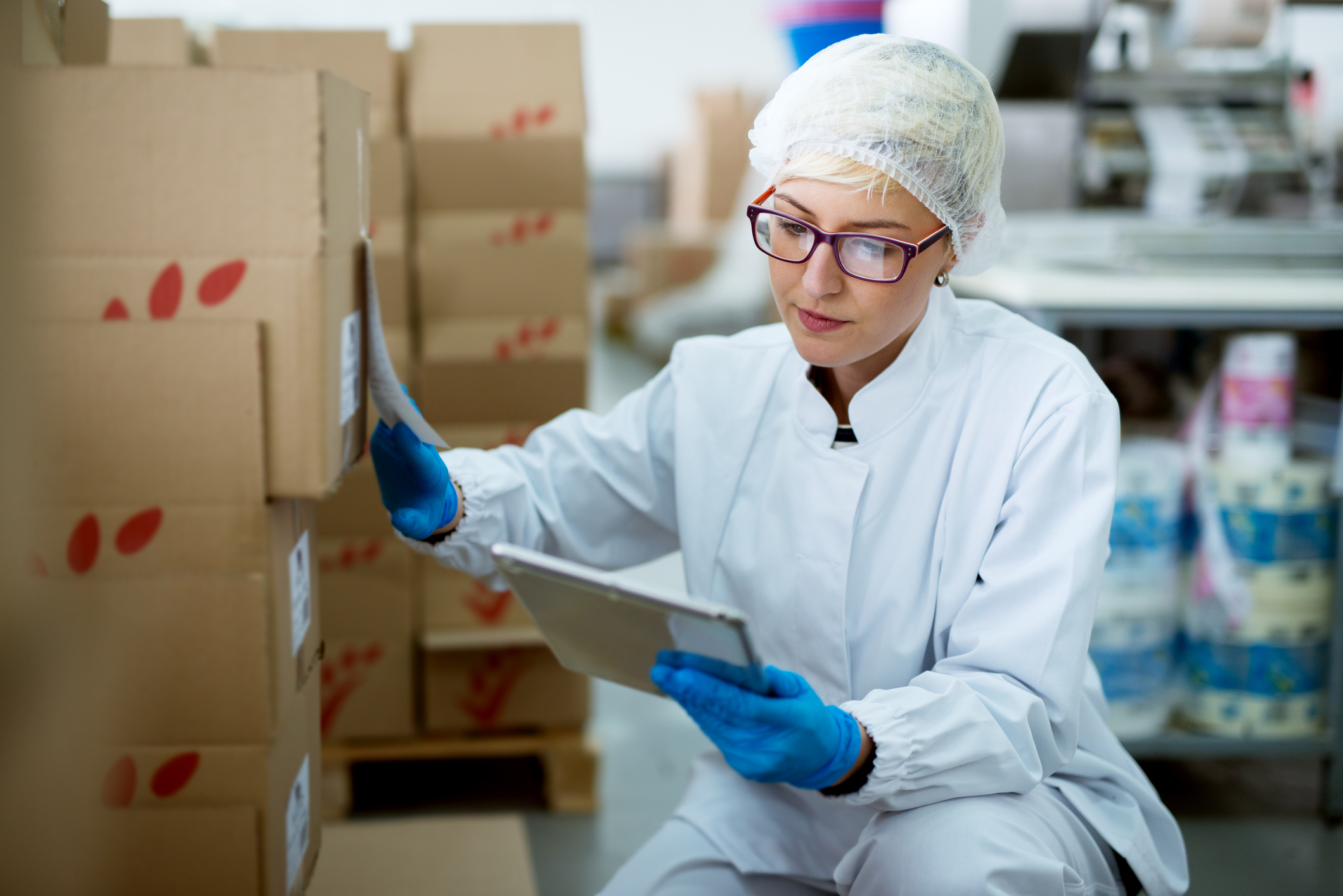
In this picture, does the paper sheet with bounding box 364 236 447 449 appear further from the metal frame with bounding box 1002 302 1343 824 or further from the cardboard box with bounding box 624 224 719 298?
the cardboard box with bounding box 624 224 719 298

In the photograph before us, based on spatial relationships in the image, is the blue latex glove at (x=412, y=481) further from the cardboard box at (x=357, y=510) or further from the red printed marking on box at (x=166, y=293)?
the cardboard box at (x=357, y=510)

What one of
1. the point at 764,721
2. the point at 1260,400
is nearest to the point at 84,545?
the point at 764,721

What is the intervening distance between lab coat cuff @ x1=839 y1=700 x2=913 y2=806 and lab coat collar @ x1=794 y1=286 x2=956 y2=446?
33 centimetres

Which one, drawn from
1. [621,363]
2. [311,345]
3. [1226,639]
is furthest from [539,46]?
[621,363]

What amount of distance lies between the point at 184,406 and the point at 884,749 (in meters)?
0.68

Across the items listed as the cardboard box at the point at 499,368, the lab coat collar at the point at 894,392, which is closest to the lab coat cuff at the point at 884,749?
the lab coat collar at the point at 894,392

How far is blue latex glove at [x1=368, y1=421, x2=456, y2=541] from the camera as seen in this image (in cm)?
113

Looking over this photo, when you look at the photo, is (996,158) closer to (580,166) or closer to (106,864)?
(580,166)

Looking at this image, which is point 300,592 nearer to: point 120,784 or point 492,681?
point 120,784

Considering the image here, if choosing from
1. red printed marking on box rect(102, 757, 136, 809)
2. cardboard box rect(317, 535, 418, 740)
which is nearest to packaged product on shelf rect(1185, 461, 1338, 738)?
cardboard box rect(317, 535, 418, 740)

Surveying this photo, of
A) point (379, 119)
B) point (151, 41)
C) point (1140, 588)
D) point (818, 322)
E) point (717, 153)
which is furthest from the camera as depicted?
point (717, 153)

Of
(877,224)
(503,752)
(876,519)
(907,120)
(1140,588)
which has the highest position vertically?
(907,120)

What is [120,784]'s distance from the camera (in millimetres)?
920

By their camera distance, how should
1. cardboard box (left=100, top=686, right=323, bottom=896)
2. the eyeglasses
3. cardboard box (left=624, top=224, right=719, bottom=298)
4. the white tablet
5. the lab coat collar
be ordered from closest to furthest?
the white tablet < cardboard box (left=100, top=686, right=323, bottom=896) < the eyeglasses < the lab coat collar < cardboard box (left=624, top=224, right=719, bottom=298)
